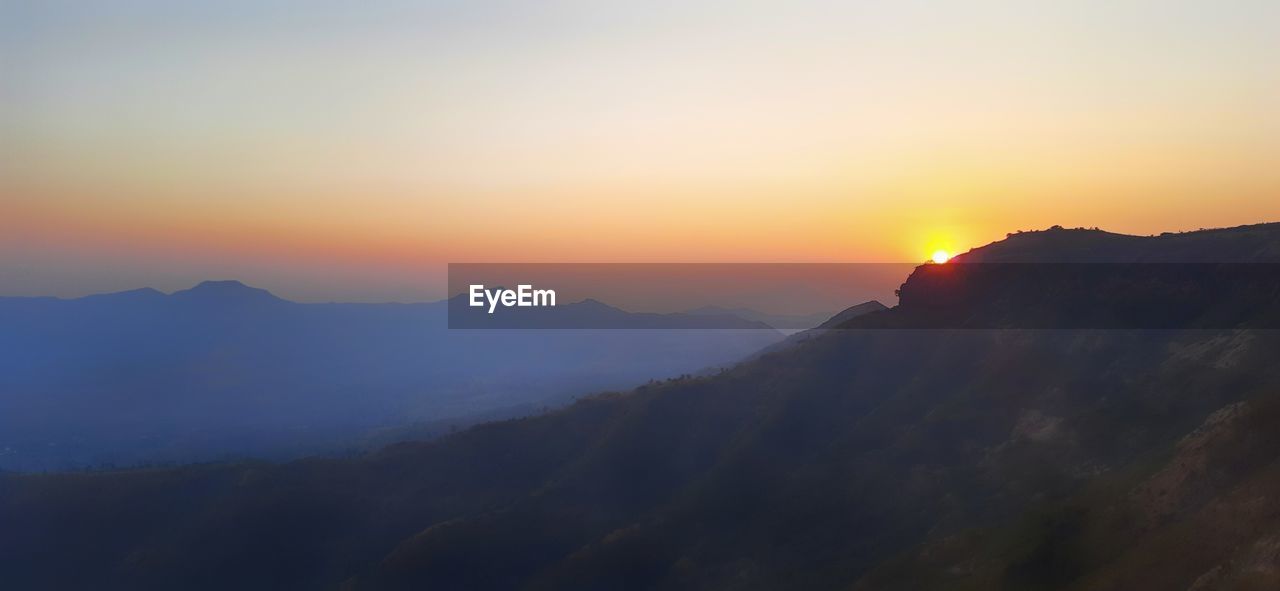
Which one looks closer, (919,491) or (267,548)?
(919,491)

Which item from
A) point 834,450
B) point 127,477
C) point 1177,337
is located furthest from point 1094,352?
point 127,477

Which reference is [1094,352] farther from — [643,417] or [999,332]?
[643,417]

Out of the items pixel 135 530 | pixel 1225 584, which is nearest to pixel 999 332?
pixel 1225 584

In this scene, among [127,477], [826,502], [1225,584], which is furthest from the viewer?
[127,477]

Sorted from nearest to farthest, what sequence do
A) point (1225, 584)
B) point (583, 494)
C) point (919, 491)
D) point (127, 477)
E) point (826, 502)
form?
point (1225, 584) → point (919, 491) → point (826, 502) → point (583, 494) → point (127, 477)

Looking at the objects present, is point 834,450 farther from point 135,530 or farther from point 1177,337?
point 135,530

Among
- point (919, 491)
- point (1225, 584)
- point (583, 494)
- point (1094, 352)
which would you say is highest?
point (1094, 352)

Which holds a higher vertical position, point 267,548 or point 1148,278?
point 1148,278
